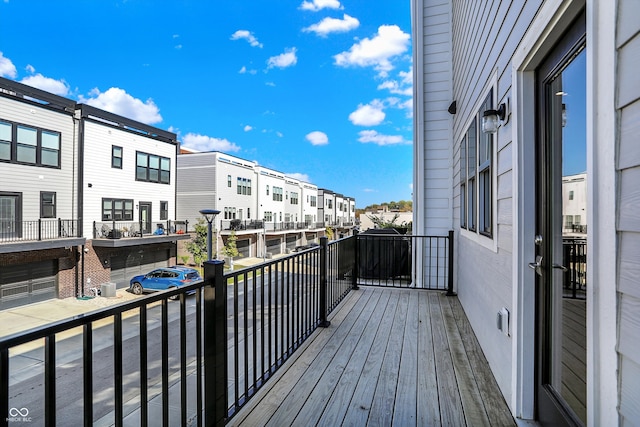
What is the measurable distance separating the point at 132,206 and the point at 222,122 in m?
38.7

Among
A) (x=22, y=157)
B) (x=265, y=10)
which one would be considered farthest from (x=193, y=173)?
(x=265, y=10)

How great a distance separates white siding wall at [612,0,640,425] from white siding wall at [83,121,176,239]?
49.5 ft

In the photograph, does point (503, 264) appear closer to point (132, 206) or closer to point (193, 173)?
point (132, 206)

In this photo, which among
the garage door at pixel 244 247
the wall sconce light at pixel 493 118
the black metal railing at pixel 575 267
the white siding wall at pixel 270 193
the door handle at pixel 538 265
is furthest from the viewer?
the white siding wall at pixel 270 193

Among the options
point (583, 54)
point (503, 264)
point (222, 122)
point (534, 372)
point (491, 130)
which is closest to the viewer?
point (583, 54)

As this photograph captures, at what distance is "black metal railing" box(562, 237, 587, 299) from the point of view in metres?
1.14

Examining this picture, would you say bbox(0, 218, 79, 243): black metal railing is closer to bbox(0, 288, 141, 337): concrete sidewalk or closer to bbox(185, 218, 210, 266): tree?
bbox(0, 288, 141, 337): concrete sidewalk

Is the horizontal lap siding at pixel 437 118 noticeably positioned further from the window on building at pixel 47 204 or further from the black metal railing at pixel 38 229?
the window on building at pixel 47 204

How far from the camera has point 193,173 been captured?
20.1m

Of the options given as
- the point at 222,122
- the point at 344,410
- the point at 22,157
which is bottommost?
the point at 344,410

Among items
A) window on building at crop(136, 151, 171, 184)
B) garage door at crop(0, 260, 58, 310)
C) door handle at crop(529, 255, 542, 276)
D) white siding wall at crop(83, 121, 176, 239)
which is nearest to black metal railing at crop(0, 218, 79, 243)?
white siding wall at crop(83, 121, 176, 239)

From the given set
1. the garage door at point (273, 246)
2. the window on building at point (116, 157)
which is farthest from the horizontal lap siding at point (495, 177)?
the garage door at point (273, 246)

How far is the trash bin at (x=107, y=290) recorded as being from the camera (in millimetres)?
12445

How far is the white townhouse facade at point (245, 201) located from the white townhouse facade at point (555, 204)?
17.9 m
